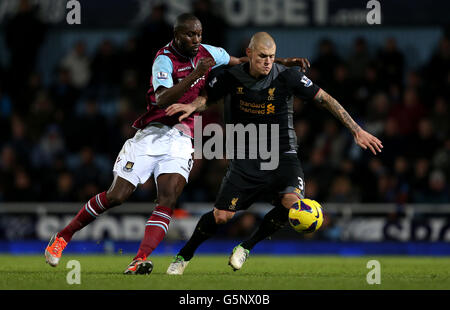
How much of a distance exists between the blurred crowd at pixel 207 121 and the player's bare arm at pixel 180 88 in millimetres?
6954

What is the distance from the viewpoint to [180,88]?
7.55m

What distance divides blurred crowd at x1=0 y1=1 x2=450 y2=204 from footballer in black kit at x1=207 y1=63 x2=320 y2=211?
245 inches

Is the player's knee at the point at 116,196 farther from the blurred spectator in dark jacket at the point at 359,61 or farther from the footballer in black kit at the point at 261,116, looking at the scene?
the blurred spectator in dark jacket at the point at 359,61

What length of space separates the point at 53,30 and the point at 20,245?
6254mm

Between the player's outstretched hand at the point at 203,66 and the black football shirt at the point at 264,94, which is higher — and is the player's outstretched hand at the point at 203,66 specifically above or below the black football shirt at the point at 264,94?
above

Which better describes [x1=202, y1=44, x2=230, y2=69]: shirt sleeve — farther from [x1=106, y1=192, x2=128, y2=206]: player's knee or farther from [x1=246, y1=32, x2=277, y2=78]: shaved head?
[x1=106, y1=192, x2=128, y2=206]: player's knee

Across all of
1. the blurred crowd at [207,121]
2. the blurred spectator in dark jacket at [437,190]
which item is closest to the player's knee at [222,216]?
the blurred crowd at [207,121]

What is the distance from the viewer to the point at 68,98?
1692 cm

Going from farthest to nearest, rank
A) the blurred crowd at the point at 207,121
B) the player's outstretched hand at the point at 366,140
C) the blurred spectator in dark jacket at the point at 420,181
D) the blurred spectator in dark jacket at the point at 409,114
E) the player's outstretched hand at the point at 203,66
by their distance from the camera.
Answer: the blurred spectator in dark jacket at the point at 409,114, the blurred crowd at the point at 207,121, the blurred spectator in dark jacket at the point at 420,181, the player's outstretched hand at the point at 366,140, the player's outstretched hand at the point at 203,66

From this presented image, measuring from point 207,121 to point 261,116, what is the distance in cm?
688

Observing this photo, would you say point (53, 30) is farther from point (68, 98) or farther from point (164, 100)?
point (164, 100)

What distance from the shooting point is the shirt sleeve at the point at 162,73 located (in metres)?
7.76

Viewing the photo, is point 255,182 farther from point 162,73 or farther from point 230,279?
point 162,73

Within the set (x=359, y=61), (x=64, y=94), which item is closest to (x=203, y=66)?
(x=359, y=61)
